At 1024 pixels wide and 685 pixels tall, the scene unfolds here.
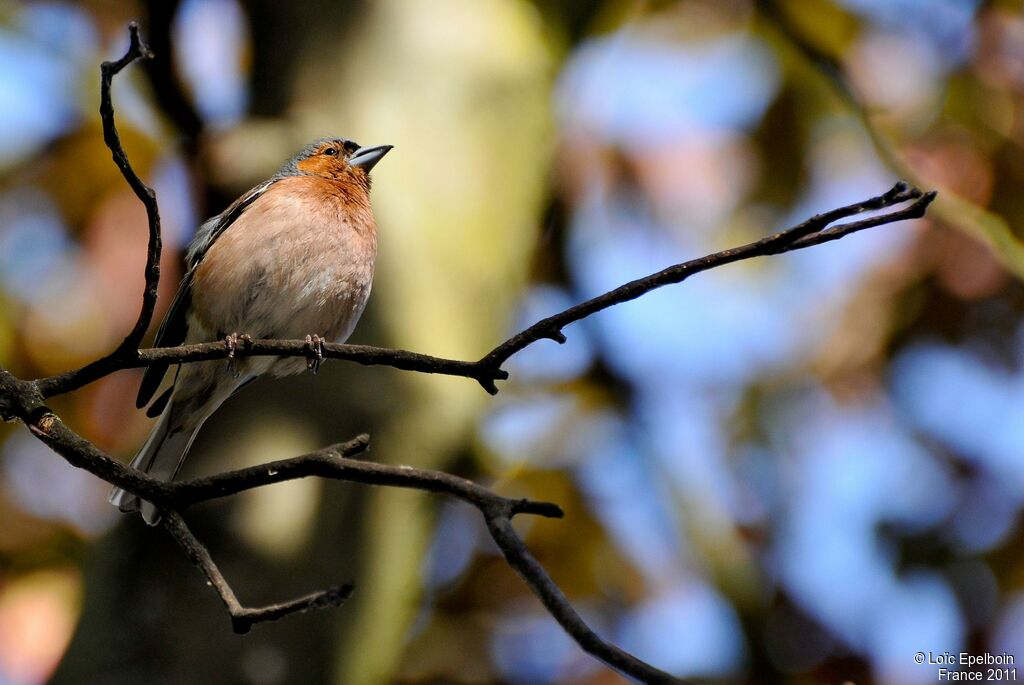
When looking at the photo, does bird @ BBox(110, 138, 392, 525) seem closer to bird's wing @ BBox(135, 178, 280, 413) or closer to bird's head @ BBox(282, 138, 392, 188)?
bird's wing @ BBox(135, 178, 280, 413)

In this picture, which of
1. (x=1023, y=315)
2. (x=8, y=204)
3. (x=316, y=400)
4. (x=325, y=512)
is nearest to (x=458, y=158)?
(x=316, y=400)

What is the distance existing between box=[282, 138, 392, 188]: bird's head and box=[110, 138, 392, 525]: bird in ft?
0.35

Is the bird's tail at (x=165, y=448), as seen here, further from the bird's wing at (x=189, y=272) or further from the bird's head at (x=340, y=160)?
the bird's head at (x=340, y=160)

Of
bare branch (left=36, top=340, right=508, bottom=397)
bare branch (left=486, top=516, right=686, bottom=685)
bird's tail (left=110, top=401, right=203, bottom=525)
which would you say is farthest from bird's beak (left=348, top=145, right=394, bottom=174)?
bare branch (left=486, top=516, right=686, bottom=685)

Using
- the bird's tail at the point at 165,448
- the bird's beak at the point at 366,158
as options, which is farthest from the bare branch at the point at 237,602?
the bird's beak at the point at 366,158

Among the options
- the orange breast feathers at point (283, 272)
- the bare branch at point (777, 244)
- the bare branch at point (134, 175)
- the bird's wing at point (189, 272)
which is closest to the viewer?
the bare branch at point (777, 244)

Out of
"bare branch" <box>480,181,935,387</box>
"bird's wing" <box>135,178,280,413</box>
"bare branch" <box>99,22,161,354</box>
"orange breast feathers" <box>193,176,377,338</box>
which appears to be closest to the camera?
"bare branch" <box>480,181,935,387</box>

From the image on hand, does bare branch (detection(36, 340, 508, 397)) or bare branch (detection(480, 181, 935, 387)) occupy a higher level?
bare branch (detection(480, 181, 935, 387))

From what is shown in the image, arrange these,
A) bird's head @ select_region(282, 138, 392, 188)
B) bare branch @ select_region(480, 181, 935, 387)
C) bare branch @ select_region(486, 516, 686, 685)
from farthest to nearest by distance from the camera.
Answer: bird's head @ select_region(282, 138, 392, 188) → bare branch @ select_region(480, 181, 935, 387) → bare branch @ select_region(486, 516, 686, 685)

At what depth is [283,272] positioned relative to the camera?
466 cm

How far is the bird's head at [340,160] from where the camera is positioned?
17.1 feet

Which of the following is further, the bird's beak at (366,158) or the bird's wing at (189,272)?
the bird's beak at (366,158)

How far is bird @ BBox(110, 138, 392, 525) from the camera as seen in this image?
4676mm

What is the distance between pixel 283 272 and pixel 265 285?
10 cm
